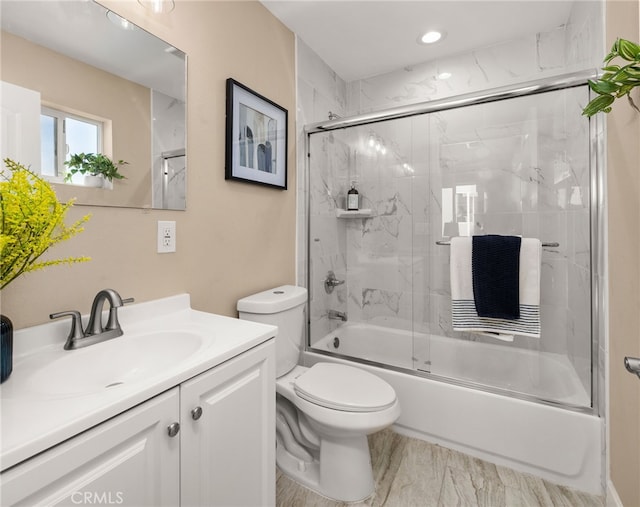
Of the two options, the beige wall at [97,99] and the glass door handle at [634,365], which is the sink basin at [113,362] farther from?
the glass door handle at [634,365]

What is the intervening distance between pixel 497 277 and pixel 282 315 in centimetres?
112

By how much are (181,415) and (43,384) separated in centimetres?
35

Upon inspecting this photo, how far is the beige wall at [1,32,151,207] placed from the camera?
92 centimetres

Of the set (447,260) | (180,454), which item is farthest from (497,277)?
(180,454)

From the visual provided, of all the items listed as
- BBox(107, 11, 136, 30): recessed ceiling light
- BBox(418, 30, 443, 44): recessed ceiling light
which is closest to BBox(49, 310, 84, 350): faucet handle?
BBox(107, 11, 136, 30): recessed ceiling light

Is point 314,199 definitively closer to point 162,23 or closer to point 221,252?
point 221,252

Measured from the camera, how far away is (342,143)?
228 centimetres

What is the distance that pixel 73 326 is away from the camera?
0.96 meters

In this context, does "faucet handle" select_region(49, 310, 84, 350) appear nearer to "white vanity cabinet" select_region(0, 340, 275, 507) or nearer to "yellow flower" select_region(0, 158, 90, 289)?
"yellow flower" select_region(0, 158, 90, 289)

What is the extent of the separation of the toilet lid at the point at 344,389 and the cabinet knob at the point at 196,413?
26.8 inches

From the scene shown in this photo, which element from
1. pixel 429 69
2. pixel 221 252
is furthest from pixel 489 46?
pixel 221 252

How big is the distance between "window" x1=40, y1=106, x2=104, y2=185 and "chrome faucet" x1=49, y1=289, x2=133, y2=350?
38 cm

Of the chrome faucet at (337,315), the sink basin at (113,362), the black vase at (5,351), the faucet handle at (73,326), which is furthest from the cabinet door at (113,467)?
the chrome faucet at (337,315)

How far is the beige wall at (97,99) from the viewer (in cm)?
92
